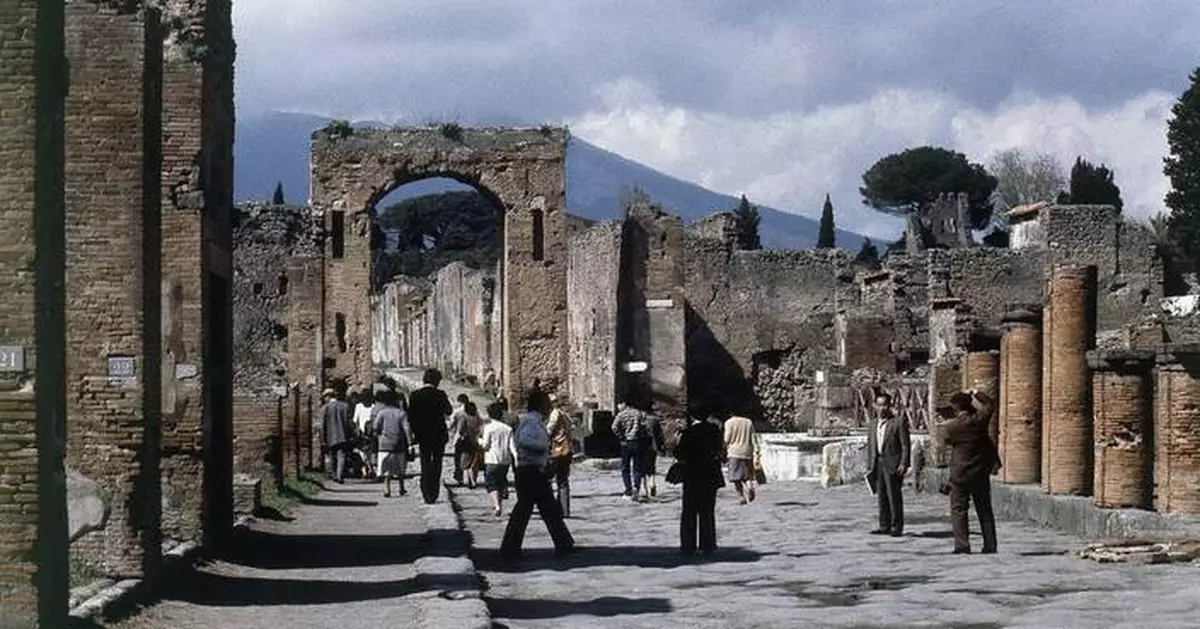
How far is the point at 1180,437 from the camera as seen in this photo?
1703cm

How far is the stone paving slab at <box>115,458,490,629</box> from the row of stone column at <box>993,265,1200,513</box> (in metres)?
5.45

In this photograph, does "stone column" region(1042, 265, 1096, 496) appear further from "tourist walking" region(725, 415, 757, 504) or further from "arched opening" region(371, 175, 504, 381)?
"arched opening" region(371, 175, 504, 381)

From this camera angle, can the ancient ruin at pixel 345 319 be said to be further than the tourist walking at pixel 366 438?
No

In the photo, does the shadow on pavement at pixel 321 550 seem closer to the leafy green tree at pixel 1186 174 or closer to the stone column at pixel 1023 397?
the stone column at pixel 1023 397

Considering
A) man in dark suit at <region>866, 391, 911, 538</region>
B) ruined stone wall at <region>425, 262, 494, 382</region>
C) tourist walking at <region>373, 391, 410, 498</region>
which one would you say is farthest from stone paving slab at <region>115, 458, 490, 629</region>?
ruined stone wall at <region>425, 262, 494, 382</region>

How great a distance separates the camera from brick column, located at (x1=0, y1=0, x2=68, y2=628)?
984 cm

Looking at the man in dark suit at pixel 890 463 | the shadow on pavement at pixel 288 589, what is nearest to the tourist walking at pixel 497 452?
the man in dark suit at pixel 890 463

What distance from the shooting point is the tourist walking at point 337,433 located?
91.1 ft

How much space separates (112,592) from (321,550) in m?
4.91

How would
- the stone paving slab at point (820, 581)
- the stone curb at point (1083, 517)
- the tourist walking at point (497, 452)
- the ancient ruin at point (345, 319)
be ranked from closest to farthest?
the ancient ruin at point (345, 319) → the stone paving slab at point (820, 581) → the stone curb at point (1083, 517) → the tourist walking at point (497, 452)

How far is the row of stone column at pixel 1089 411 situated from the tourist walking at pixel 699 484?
133 inches

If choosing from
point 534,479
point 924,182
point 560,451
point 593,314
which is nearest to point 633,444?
point 560,451

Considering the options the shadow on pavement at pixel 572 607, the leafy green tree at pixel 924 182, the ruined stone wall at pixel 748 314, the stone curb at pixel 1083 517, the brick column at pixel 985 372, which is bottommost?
the shadow on pavement at pixel 572 607

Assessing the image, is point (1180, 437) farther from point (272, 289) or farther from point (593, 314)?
point (272, 289)
